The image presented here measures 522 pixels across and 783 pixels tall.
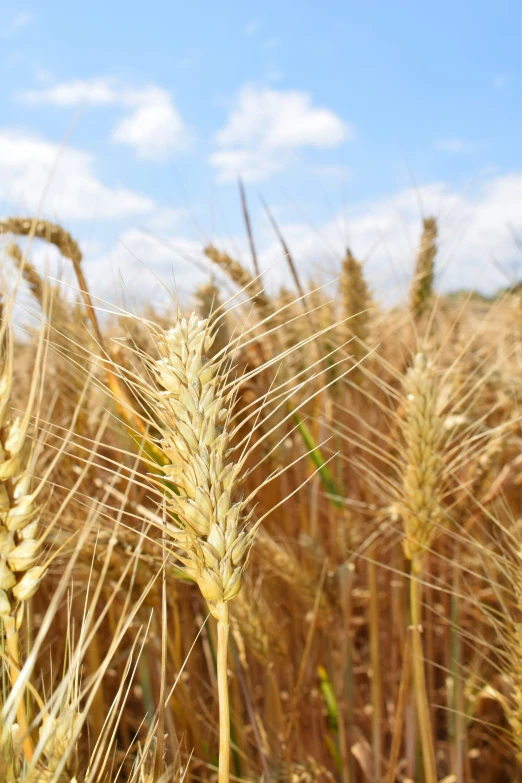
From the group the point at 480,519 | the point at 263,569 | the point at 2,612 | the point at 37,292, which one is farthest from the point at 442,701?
the point at 2,612

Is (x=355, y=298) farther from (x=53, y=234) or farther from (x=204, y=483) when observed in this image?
(x=204, y=483)

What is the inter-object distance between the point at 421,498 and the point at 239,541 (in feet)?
1.98

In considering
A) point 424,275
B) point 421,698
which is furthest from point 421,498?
point 424,275

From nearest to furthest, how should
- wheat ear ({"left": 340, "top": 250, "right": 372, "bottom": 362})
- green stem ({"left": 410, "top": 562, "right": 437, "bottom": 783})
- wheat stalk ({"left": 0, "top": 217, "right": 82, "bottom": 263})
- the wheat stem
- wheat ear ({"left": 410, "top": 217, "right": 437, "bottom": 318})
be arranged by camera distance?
1. the wheat stem
2. green stem ({"left": 410, "top": 562, "right": 437, "bottom": 783})
3. wheat stalk ({"left": 0, "top": 217, "right": 82, "bottom": 263})
4. wheat ear ({"left": 340, "top": 250, "right": 372, "bottom": 362})
5. wheat ear ({"left": 410, "top": 217, "right": 437, "bottom": 318})

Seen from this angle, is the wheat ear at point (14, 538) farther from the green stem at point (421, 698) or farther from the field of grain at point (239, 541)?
the green stem at point (421, 698)

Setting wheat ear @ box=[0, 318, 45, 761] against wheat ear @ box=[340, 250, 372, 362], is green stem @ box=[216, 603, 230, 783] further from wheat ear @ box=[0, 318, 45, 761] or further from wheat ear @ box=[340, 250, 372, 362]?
wheat ear @ box=[340, 250, 372, 362]

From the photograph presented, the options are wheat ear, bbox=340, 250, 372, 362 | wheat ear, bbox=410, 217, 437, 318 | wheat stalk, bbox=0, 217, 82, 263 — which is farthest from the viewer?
wheat ear, bbox=410, 217, 437, 318

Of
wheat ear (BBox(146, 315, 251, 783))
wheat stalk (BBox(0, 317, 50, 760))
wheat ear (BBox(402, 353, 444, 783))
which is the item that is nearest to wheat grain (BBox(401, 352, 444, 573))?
wheat ear (BBox(402, 353, 444, 783))

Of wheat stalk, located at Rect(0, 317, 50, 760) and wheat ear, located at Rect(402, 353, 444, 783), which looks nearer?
wheat stalk, located at Rect(0, 317, 50, 760)

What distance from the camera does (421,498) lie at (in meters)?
1.26

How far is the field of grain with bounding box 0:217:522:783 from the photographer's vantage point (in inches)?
29.6

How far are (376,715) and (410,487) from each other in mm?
1065

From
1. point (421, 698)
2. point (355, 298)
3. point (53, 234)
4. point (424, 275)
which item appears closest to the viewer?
point (421, 698)

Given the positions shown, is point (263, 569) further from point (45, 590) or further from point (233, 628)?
point (45, 590)
